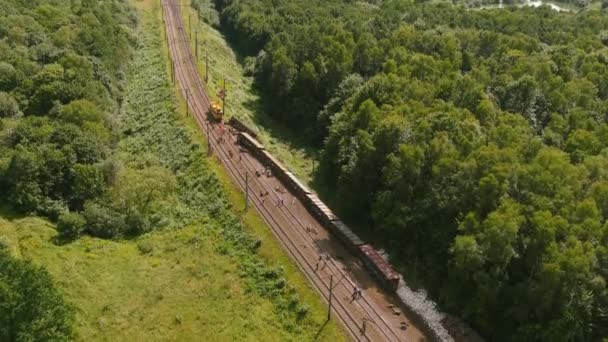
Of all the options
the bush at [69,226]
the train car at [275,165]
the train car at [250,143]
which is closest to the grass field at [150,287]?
the bush at [69,226]

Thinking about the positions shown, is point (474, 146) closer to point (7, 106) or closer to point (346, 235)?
point (346, 235)

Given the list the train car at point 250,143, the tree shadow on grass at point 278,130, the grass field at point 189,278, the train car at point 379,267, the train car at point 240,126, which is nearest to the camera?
the grass field at point 189,278

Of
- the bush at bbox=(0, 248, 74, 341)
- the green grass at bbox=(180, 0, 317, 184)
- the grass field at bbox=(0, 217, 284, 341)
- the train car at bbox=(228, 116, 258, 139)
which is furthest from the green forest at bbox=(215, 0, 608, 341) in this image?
the bush at bbox=(0, 248, 74, 341)

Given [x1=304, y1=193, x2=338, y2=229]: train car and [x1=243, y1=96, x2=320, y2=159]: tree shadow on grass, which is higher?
[x1=304, y1=193, x2=338, y2=229]: train car

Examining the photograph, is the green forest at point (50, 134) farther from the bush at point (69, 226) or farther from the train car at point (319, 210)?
the train car at point (319, 210)

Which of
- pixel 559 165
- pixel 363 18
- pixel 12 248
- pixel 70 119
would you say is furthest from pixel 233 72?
pixel 559 165

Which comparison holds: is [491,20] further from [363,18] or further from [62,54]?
[62,54]

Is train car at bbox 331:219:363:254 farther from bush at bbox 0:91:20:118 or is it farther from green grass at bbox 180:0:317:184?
bush at bbox 0:91:20:118
